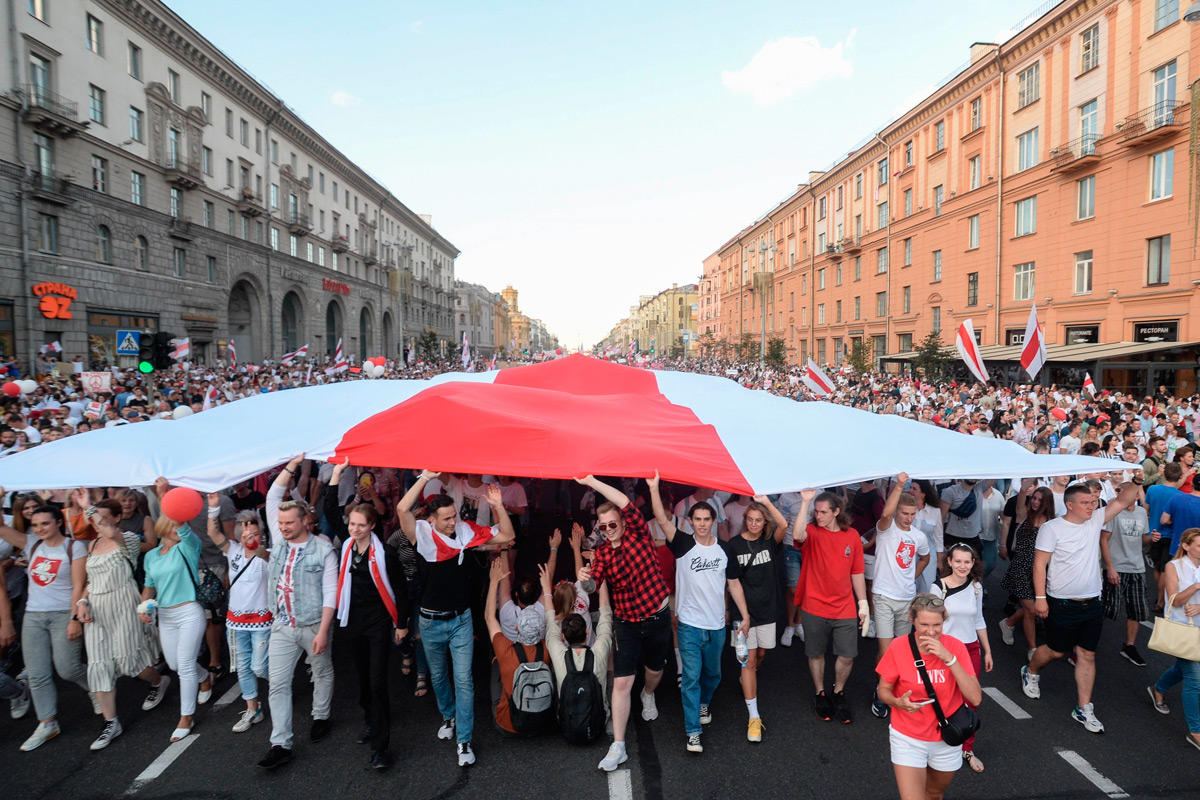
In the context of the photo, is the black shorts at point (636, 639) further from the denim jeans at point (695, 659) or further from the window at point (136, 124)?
the window at point (136, 124)

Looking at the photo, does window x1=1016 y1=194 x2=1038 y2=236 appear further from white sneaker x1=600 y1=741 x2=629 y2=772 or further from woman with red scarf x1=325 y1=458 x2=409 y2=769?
woman with red scarf x1=325 y1=458 x2=409 y2=769

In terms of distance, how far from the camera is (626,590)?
4.71 metres

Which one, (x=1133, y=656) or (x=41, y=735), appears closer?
(x=41, y=735)

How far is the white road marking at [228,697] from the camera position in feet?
18.2

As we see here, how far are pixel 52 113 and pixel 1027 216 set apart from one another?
129 ft

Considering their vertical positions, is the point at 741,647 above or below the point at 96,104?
below

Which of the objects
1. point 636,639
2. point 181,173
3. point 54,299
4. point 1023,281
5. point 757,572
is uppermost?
point 181,173

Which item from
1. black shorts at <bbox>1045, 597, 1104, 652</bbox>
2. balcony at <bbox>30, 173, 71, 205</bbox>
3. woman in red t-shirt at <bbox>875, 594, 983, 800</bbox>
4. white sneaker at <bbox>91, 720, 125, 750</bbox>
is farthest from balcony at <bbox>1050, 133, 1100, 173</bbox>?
balcony at <bbox>30, 173, 71, 205</bbox>

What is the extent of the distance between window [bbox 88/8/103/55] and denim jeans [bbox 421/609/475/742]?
109 feet

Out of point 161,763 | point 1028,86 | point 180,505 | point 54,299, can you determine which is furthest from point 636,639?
point 1028,86

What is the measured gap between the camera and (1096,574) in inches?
205

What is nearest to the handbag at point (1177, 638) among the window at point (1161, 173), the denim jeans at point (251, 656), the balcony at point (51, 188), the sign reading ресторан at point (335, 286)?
the denim jeans at point (251, 656)

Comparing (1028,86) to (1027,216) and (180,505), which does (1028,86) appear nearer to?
(1027,216)

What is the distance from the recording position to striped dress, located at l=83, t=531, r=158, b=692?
4988 millimetres
